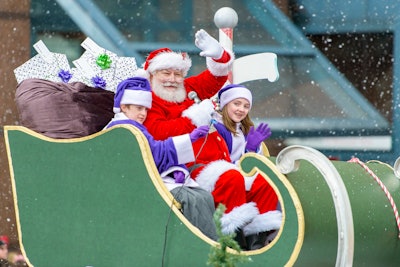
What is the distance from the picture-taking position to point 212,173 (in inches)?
178

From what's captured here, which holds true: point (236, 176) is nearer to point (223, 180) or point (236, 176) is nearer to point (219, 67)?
point (223, 180)

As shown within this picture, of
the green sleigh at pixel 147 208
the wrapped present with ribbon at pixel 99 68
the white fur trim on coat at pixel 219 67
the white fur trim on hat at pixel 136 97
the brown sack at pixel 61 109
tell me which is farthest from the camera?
the wrapped present with ribbon at pixel 99 68

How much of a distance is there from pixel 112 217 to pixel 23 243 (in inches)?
20.5

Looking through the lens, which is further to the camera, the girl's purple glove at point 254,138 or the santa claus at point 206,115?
the girl's purple glove at point 254,138

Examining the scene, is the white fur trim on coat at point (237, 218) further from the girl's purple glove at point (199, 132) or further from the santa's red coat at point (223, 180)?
the girl's purple glove at point (199, 132)

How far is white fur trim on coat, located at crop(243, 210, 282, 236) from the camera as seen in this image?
173 inches

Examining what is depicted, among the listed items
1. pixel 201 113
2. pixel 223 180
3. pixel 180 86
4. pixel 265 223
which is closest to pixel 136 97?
pixel 201 113

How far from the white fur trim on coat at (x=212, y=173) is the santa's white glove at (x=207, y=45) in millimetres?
555

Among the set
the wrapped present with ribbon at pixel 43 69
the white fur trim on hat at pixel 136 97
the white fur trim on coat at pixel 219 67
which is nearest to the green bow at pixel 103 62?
the wrapped present with ribbon at pixel 43 69

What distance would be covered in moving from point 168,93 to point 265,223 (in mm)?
844

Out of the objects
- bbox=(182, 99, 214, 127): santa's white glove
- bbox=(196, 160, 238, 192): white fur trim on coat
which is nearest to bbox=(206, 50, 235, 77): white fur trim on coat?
bbox=(182, 99, 214, 127): santa's white glove

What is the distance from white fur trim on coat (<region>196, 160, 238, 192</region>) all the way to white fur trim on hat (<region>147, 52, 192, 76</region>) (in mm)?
585

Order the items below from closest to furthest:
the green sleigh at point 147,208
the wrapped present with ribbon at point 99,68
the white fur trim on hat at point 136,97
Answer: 1. the green sleigh at point 147,208
2. the white fur trim on hat at point 136,97
3. the wrapped present with ribbon at point 99,68

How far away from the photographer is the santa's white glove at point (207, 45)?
4852mm
